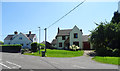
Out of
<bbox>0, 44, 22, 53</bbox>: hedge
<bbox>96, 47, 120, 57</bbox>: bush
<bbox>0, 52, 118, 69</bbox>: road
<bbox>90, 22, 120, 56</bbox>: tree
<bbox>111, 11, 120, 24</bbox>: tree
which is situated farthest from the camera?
<bbox>0, 44, 22, 53</bbox>: hedge

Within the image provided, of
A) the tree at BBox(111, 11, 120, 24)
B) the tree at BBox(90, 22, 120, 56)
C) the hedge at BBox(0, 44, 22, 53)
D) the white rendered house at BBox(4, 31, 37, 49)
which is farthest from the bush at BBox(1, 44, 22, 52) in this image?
the tree at BBox(111, 11, 120, 24)

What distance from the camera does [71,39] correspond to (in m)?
40.0

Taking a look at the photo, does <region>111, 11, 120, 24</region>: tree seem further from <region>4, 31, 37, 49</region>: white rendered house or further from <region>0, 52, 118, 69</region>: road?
<region>4, 31, 37, 49</region>: white rendered house

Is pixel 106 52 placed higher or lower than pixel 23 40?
lower

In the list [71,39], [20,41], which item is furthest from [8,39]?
[71,39]

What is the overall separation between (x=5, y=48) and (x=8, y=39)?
1633 centimetres

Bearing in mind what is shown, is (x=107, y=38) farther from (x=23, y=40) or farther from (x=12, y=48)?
(x=23, y=40)

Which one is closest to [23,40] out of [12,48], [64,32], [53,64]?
[12,48]

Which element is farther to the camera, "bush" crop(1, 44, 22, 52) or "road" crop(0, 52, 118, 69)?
"bush" crop(1, 44, 22, 52)

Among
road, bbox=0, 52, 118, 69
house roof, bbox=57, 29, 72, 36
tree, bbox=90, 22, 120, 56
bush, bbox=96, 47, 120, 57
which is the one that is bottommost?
road, bbox=0, 52, 118, 69

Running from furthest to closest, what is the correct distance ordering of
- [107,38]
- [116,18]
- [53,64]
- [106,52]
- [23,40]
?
[23,40] < [116,18] < [107,38] < [106,52] < [53,64]

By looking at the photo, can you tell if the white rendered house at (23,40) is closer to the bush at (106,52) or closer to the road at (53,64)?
the bush at (106,52)

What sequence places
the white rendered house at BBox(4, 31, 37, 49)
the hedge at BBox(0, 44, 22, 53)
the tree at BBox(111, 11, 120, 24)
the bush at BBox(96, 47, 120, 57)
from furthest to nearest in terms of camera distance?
the white rendered house at BBox(4, 31, 37, 49), the hedge at BBox(0, 44, 22, 53), the tree at BBox(111, 11, 120, 24), the bush at BBox(96, 47, 120, 57)

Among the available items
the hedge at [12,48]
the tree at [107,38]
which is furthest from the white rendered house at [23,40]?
the tree at [107,38]
